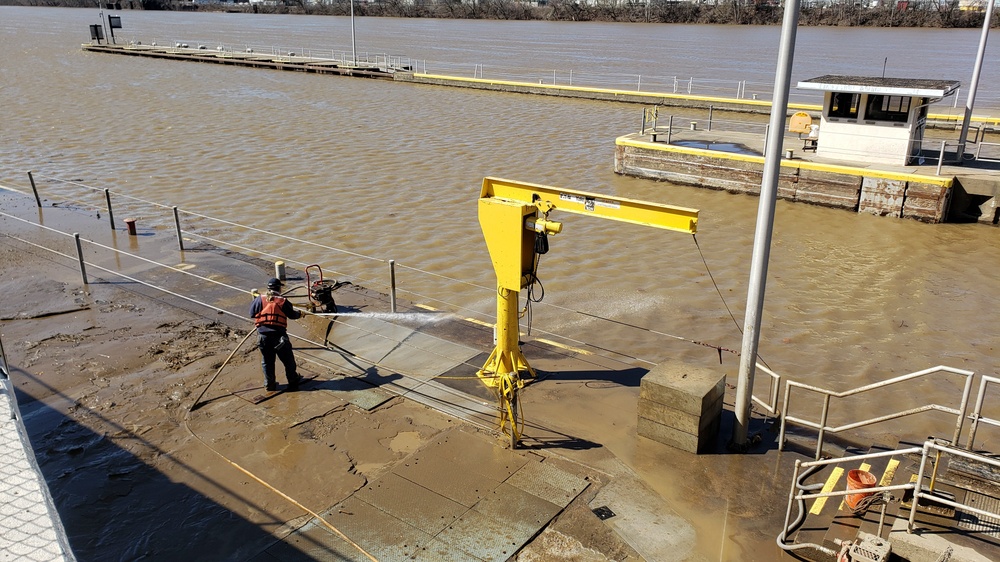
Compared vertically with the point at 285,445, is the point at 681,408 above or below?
above

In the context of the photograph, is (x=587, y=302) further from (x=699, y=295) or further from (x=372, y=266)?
(x=372, y=266)

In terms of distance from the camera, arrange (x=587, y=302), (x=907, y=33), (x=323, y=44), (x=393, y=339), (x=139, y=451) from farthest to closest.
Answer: (x=907, y=33) < (x=323, y=44) < (x=587, y=302) < (x=393, y=339) < (x=139, y=451)

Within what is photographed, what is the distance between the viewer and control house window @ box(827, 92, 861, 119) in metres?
22.7

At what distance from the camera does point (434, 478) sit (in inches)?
316

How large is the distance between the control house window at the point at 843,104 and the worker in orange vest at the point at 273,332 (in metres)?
18.9

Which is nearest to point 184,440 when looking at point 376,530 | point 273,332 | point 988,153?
point 273,332

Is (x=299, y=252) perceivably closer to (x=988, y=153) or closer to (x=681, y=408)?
(x=681, y=408)

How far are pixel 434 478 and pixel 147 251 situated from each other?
10.9 meters

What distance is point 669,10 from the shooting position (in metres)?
122

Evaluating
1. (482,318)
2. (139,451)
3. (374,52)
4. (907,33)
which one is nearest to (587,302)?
(482,318)

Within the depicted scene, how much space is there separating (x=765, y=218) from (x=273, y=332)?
6.12m

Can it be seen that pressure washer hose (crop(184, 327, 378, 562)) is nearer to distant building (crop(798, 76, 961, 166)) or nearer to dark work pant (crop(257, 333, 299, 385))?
dark work pant (crop(257, 333, 299, 385))

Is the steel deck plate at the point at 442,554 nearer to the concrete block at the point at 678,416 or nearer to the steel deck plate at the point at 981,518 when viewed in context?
the concrete block at the point at 678,416

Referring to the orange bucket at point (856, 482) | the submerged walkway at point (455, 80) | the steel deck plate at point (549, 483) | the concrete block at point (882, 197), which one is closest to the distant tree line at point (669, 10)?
the submerged walkway at point (455, 80)
